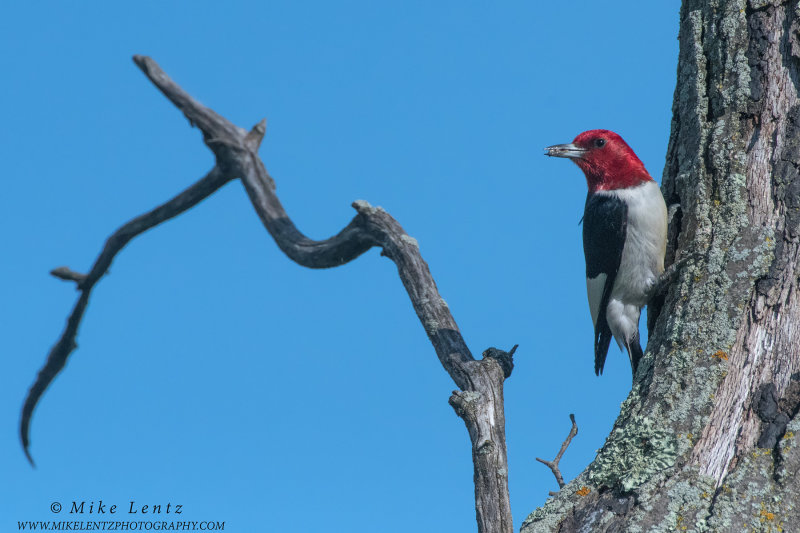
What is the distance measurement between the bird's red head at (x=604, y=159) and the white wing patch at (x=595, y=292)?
470 millimetres

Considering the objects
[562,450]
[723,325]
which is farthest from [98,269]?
[723,325]

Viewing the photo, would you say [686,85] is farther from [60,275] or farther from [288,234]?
[60,275]

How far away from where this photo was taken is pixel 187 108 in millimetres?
3785

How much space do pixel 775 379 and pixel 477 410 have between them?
1.03 meters

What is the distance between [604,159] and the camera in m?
3.94

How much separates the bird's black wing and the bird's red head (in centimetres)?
11

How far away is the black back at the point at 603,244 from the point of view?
11.9ft

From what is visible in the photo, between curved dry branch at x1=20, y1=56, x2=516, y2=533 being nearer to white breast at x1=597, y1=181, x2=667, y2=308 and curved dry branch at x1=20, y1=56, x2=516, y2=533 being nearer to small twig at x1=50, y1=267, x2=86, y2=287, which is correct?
small twig at x1=50, y1=267, x2=86, y2=287

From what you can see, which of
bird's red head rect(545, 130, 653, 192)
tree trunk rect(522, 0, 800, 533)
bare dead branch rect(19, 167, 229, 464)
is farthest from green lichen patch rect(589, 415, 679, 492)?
bare dead branch rect(19, 167, 229, 464)

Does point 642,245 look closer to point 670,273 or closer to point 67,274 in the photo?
point 670,273

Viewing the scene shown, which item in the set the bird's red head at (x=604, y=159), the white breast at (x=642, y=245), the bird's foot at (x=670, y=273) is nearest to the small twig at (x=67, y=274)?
the bird's red head at (x=604, y=159)

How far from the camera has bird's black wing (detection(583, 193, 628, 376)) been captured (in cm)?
362

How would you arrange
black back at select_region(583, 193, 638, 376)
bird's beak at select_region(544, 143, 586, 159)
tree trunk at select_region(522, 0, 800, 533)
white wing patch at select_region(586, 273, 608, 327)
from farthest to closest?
bird's beak at select_region(544, 143, 586, 159)
white wing patch at select_region(586, 273, 608, 327)
black back at select_region(583, 193, 638, 376)
tree trunk at select_region(522, 0, 800, 533)

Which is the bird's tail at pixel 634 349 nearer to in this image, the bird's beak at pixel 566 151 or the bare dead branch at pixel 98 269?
the bird's beak at pixel 566 151
